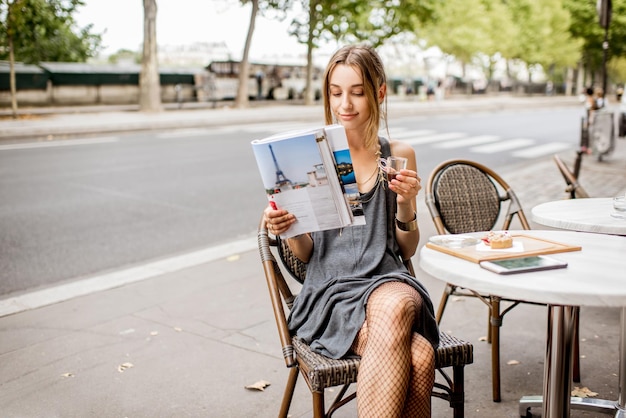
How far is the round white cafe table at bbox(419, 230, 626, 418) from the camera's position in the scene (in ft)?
6.63

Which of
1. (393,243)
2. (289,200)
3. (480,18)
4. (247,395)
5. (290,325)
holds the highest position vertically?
(480,18)

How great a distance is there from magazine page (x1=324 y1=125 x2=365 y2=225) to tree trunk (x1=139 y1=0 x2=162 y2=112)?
23.4 metres

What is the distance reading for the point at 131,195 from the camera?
9180 millimetres

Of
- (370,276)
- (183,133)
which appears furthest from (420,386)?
(183,133)

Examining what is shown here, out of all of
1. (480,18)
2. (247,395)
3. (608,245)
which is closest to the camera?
(608,245)

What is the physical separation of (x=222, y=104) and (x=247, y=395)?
91.7ft

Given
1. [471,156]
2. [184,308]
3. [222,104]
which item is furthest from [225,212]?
[222,104]

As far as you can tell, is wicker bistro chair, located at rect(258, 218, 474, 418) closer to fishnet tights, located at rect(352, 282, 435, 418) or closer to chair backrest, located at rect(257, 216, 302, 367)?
chair backrest, located at rect(257, 216, 302, 367)

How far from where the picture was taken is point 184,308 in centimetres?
460

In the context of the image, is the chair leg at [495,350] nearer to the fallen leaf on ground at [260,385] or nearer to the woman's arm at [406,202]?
the woman's arm at [406,202]

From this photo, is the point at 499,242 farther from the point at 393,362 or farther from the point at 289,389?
the point at 289,389

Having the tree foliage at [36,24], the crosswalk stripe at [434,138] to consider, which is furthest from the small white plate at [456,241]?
the tree foliage at [36,24]

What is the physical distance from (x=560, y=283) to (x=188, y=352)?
2.38 meters

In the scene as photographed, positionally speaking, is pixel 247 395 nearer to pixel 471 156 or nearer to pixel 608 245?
pixel 608 245
